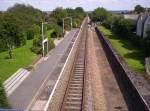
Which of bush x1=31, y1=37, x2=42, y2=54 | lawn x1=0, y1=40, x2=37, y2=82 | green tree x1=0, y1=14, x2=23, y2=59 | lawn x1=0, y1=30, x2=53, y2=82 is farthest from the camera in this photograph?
bush x1=31, y1=37, x2=42, y2=54

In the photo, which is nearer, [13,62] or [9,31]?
[13,62]

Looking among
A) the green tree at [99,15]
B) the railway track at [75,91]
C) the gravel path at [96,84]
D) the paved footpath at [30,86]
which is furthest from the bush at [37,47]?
the green tree at [99,15]

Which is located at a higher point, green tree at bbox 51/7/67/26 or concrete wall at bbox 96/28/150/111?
green tree at bbox 51/7/67/26

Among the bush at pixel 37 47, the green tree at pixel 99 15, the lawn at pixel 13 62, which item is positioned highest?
the green tree at pixel 99 15

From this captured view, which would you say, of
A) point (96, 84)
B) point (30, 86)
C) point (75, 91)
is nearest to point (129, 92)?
point (96, 84)

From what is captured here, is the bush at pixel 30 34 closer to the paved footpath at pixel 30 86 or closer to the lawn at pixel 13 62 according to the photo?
the lawn at pixel 13 62

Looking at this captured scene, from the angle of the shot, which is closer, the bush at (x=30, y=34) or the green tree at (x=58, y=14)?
the bush at (x=30, y=34)

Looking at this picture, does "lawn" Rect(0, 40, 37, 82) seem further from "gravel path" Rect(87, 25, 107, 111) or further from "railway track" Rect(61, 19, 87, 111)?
"gravel path" Rect(87, 25, 107, 111)

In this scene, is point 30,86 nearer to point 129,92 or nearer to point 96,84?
point 96,84

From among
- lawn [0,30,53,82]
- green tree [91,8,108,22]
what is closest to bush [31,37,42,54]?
lawn [0,30,53,82]

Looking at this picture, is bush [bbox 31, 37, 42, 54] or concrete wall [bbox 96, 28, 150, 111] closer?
concrete wall [bbox 96, 28, 150, 111]

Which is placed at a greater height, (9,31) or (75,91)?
(9,31)

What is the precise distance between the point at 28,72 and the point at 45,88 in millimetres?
6229

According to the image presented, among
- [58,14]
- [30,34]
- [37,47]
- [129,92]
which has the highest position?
[58,14]
